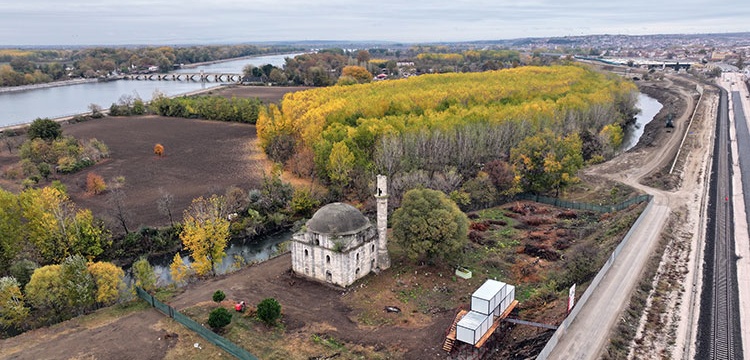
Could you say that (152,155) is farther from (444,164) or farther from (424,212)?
(424,212)

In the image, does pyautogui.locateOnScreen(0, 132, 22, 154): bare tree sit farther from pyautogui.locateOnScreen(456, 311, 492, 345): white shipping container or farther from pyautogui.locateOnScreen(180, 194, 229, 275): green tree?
pyautogui.locateOnScreen(456, 311, 492, 345): white shipping container

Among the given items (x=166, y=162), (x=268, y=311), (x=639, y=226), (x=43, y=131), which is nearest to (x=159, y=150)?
(x=166, y=162)

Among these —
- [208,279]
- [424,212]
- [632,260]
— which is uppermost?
[424,212]

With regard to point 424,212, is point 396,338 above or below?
below

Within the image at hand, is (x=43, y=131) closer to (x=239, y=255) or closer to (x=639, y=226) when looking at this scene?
(x=239, y=255)

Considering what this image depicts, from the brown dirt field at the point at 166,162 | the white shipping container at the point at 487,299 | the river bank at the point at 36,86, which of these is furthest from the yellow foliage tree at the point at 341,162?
the river bank at the point at 36,86

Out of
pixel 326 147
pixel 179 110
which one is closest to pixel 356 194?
pixel 326 147
